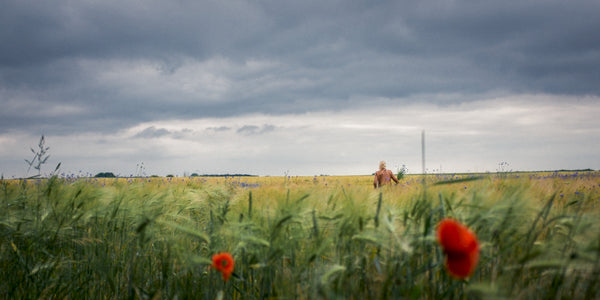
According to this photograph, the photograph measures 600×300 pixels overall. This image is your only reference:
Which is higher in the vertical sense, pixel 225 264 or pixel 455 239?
pixel 455 239

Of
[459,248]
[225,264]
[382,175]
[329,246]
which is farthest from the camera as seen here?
[382,175]

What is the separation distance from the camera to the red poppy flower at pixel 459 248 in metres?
1.14

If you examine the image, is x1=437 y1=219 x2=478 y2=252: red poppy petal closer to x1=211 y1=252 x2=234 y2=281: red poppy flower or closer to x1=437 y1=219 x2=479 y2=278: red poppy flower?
x1=437 y1=219 x2=479 y2=278: red poppy flower

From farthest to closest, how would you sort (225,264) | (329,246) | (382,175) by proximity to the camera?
(382,175)
(329,246)
(225,264)

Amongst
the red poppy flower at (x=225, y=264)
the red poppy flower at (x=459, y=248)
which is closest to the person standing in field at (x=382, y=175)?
the red poppy flower at (x=225, y=264)

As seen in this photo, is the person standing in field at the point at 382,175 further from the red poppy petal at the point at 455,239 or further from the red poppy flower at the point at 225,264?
the red poppy petal at the point at 455,239

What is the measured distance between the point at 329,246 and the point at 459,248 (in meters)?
1.30

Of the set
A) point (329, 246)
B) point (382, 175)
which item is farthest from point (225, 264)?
point (382, 175)

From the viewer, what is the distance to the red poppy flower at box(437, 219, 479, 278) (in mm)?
1139

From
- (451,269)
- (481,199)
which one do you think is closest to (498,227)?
(481,199)

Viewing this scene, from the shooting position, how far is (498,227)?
2.07m

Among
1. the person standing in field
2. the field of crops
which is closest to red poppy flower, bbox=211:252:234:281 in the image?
the field of crops

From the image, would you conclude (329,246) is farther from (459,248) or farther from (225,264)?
(459,248)

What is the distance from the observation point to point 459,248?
1.15m
